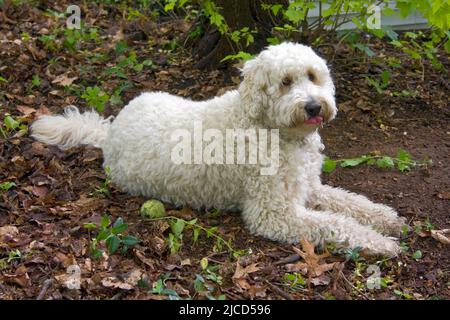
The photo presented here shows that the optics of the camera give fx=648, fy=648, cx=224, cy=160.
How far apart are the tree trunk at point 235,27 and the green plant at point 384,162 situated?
1876 mm

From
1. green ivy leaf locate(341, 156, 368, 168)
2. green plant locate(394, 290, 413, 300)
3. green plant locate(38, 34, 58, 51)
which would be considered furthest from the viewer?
green plant locate(38, 34, 58, 51)

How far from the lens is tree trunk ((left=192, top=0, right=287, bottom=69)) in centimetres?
673

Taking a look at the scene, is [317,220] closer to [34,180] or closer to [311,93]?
[311,93]

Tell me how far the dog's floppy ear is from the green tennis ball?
3.19 feet

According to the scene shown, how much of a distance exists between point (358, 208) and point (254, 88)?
1.22 m

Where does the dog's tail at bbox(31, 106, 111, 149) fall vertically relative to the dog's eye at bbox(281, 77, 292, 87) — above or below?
below

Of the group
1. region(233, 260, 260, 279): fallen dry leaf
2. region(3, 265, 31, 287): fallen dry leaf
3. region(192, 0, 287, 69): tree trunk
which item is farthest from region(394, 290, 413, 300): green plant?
region(192, 0, 287, 69): tree trunk

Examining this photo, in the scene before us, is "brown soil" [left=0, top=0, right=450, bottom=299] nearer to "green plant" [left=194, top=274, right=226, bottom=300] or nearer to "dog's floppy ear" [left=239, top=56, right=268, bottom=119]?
"green plant" [left=194, top=274, right=226, bottom=300]

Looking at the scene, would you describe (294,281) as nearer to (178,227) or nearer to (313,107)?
(178,227)

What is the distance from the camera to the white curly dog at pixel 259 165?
4.55 meters

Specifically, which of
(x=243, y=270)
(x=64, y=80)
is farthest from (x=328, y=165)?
(x=64, y=80)

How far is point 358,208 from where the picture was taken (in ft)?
16.2

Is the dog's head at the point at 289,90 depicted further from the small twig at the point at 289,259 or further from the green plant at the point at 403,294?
the green plant at the point at 403,294

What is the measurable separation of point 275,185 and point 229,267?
0.82 m
